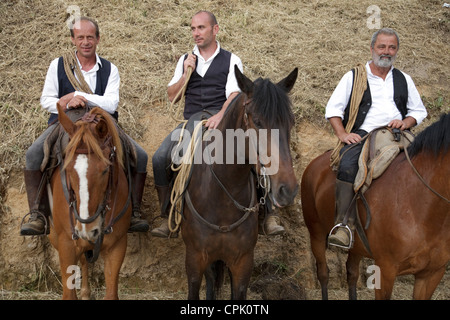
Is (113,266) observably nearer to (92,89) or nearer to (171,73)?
(92,89)

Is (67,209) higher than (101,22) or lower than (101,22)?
lower

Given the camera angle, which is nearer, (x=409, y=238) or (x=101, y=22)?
Answer: (x=409, y=238)

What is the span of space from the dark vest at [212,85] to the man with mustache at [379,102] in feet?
3.96

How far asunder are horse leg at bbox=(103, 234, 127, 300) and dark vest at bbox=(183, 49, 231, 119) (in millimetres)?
1596

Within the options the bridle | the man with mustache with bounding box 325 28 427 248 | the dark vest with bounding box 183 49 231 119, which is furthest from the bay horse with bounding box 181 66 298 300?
the man with mustache with bounding box 325 28 427 248

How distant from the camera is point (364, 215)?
16.9ft

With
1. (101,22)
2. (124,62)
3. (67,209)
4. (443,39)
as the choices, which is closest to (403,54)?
(443,39)

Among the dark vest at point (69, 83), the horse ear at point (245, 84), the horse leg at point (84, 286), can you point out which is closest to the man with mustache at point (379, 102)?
the horse ear at point (245, 84)

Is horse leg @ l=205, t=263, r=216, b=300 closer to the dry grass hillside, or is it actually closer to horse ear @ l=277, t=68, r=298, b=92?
the dry grass hillside

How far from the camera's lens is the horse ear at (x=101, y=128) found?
448 cm

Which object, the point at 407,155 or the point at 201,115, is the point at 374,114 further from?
the point at 201,115
